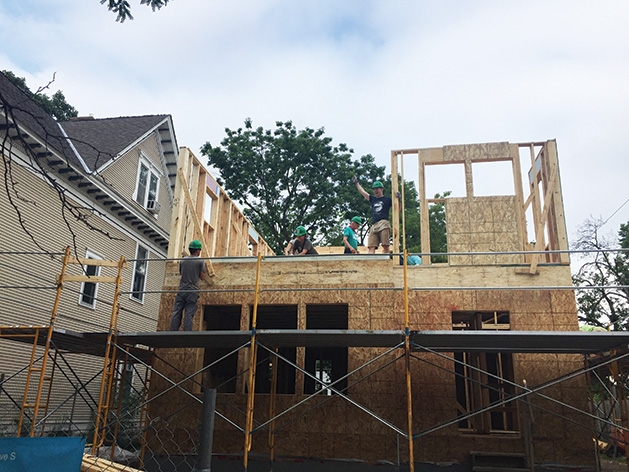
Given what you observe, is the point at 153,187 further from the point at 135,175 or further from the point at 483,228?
the point at 483,228

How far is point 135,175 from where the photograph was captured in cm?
2012

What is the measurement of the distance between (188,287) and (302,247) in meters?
3.03

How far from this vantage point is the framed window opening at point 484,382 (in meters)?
9.97

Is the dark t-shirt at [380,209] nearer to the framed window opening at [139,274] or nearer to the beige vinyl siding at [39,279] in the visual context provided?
the beige vinyl siding at [39,279]

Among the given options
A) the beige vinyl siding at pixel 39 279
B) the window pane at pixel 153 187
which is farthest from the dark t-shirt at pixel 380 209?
the window pane at pixel 153 187

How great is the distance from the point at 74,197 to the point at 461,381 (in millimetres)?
12394

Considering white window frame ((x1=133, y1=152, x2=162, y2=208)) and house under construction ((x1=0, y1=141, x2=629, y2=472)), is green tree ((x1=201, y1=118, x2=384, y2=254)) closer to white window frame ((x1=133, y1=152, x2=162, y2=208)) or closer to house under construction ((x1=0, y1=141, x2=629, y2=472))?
white window frame ((x1=133, y1=152, x2=162, y2=208))

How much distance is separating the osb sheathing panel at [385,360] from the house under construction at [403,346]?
0.02 m

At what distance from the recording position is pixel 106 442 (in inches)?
555

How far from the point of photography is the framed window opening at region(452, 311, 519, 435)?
9.97 meters

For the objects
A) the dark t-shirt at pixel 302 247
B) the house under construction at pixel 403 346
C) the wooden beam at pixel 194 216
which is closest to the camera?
the house under construction at pixel 403 346

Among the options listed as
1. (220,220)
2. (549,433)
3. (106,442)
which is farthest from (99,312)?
(549,433)

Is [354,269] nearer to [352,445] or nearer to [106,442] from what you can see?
[352,445]

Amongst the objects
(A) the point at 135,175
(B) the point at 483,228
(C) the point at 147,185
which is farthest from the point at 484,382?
(C) the point at 147,185
